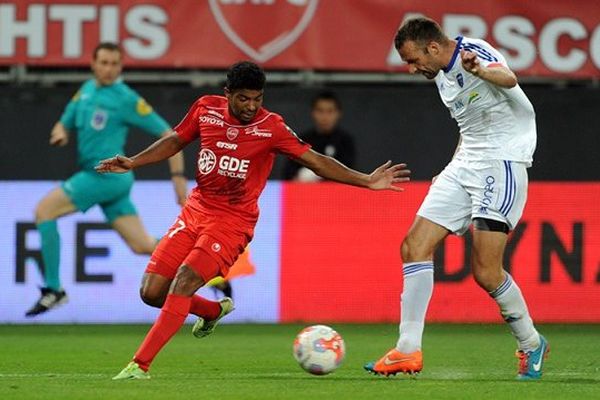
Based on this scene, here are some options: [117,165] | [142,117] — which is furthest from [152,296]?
[142,117]

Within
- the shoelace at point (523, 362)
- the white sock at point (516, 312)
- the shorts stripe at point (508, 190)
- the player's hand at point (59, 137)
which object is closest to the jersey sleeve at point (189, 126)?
the shorts stripe at point (508, 190)

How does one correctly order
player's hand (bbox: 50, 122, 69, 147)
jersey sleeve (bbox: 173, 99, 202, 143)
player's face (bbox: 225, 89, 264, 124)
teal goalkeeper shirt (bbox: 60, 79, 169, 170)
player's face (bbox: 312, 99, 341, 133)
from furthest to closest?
player's face (bbox: 312, 99, 341, 133), teal goalkeeper shirt (bbox: 60, 79, 169, 170), player's hand (bbox: 50, 122, 69, 147), jersey sleeve (bbox: 173, 99, 202, 143), player's face (bbox: 225, 89, 264, 124)

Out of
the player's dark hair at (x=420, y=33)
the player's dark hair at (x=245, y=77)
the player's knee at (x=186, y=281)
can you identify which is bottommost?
the player's knee at (x=186, y=281)

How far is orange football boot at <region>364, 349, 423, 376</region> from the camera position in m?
9.11

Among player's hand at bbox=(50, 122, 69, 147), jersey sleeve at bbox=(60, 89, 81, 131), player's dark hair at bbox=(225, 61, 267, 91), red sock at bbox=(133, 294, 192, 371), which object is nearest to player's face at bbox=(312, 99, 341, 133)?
jersey sleeve at bbox=(60, 89, 81, 131)

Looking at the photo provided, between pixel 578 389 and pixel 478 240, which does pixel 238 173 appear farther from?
pixel 578 389

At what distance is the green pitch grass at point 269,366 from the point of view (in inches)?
329

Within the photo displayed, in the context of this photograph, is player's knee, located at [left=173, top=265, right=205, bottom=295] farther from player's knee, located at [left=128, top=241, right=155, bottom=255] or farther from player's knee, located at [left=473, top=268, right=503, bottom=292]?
player's knee, located at [left=128, top=241, right=155, bottom=255]

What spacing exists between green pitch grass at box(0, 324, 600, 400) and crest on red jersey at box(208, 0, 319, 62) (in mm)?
2495

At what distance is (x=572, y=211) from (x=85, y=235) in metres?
4.41

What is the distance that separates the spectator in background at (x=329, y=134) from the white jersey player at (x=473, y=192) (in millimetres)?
5245

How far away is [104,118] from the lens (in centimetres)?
1397

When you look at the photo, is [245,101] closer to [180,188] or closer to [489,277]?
[489,277]

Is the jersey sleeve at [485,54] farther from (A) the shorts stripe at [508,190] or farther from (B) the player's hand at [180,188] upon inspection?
(B) the player's hand at [180,188]
